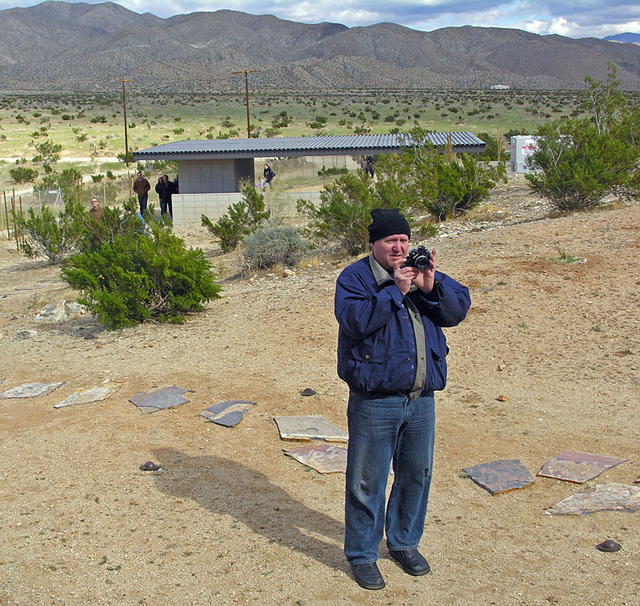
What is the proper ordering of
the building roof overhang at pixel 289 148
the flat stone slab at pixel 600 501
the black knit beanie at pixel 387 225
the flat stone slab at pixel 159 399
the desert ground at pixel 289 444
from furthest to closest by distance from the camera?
the building roof overhang at pixel 289 148 < the flat stone slab at pixel 159 399 < the flat stone slab at pixel 600 501 < the desert ground at pixel 289 444 < the black knit beanie at pixel 387 225

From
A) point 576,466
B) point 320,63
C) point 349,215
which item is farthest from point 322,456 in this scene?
point 320,63

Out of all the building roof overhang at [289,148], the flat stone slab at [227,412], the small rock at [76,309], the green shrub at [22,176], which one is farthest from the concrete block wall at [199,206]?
the flat stone slab at [227,412]

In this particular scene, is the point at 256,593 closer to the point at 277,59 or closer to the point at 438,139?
the point at 438,139

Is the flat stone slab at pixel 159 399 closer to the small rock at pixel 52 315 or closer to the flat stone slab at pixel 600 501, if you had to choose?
the flat stone slab at pixel 600 501

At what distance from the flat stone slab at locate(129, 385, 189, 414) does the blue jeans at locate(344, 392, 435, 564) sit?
3.41 metres

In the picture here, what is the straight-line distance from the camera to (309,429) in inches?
241

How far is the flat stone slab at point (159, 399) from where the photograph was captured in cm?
685

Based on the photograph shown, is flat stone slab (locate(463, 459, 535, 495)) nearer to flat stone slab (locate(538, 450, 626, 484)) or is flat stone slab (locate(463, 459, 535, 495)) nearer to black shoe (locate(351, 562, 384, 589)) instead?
flat stone slab (locate(538, 450, 626, 484))

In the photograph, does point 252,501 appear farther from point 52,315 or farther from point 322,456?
point 52,315

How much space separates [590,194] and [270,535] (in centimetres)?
1239

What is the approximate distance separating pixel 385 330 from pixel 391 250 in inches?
15.2

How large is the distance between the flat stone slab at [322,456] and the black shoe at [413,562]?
146 cm

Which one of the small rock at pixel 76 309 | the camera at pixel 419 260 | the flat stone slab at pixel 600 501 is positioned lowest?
the small rock at pixel 76 309

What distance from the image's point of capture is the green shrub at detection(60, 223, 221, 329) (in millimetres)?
10273
